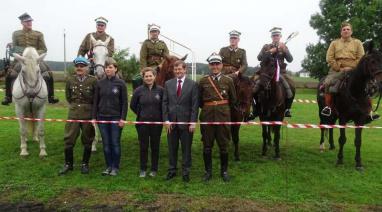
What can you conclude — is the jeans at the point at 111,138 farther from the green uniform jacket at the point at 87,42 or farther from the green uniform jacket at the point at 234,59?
the green uniform jacket at the point at 234,59

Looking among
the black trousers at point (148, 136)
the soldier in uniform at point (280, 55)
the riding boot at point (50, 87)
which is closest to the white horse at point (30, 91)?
the riding boot at point (50, 87)

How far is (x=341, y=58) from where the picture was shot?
941cm

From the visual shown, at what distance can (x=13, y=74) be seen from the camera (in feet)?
32.1

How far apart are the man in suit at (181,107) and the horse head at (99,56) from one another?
167 centimetres

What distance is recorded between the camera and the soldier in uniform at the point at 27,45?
9.97m

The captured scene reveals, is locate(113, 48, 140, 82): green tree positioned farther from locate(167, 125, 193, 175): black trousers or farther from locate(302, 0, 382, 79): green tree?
locate(167, 125, 193, 175): black trousers

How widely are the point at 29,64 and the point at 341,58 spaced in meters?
6.45

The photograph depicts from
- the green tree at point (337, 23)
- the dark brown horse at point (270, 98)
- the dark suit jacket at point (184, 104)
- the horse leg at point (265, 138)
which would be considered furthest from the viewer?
the green tree at point (337, 23)

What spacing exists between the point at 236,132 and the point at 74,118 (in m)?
3.41

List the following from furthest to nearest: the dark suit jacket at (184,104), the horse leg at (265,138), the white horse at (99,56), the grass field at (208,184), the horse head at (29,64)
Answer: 1. the horse leg at (265,138)
2. the horse head at (29,64)
3. the white horse at (99,56)
4. the dark suit jacket at (184,104)
5. the grass field at (208,184)

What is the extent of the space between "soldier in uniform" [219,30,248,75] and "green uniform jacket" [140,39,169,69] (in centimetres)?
137

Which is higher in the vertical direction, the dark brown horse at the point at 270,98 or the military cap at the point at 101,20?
the military cap at the point at 101,20

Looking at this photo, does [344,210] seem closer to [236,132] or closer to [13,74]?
[236,132]

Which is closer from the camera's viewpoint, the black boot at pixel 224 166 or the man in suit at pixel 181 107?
the man in suit at pixel 181 107
